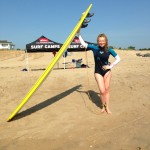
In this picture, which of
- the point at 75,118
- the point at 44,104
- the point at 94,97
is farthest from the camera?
the point at 94,97

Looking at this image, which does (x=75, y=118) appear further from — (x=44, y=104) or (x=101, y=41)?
(x=101, y=41)

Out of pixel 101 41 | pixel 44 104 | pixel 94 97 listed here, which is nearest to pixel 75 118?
pixel 44 104

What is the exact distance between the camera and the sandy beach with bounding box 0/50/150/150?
4.20 metres

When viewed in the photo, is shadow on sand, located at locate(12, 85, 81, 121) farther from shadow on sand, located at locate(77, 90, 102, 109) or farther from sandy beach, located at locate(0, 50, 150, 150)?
shadow on sand, located at locate(77, 90, 102, 109)

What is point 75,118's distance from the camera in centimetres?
569

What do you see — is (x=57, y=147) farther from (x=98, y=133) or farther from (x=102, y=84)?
(x=102, y=84)

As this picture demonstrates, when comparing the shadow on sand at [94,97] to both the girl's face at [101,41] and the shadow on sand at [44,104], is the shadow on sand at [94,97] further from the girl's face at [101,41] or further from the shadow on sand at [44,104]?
the girl's face at [101,41]

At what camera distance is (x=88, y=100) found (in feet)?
24.3

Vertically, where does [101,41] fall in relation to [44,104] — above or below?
above

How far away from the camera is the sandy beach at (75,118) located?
4.20 m

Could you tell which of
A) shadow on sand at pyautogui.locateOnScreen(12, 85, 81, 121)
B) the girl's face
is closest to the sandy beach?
shadow on sand at pyautogui.locateOnScreen(12, 85, 81, 121)

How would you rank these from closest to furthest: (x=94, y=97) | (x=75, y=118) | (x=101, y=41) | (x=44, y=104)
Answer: (x=75, y=118), (x=101, y=41), (x=44, y=104), (x=94, y=97)

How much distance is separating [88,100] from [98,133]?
9.54ft

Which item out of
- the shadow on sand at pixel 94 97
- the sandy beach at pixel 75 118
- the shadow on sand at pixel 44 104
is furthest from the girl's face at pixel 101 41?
the shadow on sand at pixel 44 104
